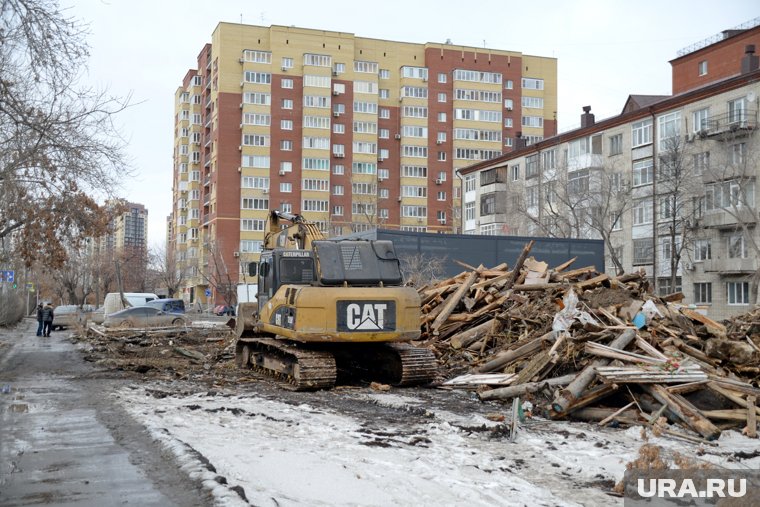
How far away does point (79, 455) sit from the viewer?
8016 mm

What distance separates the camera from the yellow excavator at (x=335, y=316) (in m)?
13.0

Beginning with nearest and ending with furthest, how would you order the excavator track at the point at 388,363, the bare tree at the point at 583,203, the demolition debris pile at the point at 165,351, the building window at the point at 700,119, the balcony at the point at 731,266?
the excavator track at the point at 388,363, the demolition debris pile at the point at 165,351, the balcony at the point at 731,266, the building window at the point at 700,119, the bare tree at the point at 583,203

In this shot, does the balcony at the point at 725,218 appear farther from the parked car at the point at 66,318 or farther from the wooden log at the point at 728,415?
the parked car at the point at 66,318

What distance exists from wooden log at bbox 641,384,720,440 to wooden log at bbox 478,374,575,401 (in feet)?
4.13

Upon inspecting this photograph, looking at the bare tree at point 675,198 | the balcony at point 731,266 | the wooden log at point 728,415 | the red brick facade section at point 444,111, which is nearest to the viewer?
the wooden log at point 728,415

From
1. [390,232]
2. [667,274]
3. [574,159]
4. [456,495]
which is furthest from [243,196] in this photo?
[456,495]

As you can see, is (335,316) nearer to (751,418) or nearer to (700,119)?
(751,418)

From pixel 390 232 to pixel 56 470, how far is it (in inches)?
871

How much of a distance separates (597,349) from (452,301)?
7198 mm

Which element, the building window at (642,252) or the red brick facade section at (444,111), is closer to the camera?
the building window at (642,252)

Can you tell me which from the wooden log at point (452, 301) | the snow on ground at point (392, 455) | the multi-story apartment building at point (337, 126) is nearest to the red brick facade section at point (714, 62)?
the multi-story apartment building at point (337, 126)

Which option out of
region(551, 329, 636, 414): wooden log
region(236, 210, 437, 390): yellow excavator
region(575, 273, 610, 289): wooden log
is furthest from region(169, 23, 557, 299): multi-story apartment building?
region(551, 329, 636, 414): wooden log

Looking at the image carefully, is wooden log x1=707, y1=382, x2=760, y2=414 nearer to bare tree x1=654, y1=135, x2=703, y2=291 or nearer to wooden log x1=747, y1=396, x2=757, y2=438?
wooden log x1=747, y1=396, x2=757, y2=438

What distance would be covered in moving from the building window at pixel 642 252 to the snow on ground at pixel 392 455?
131 ft
